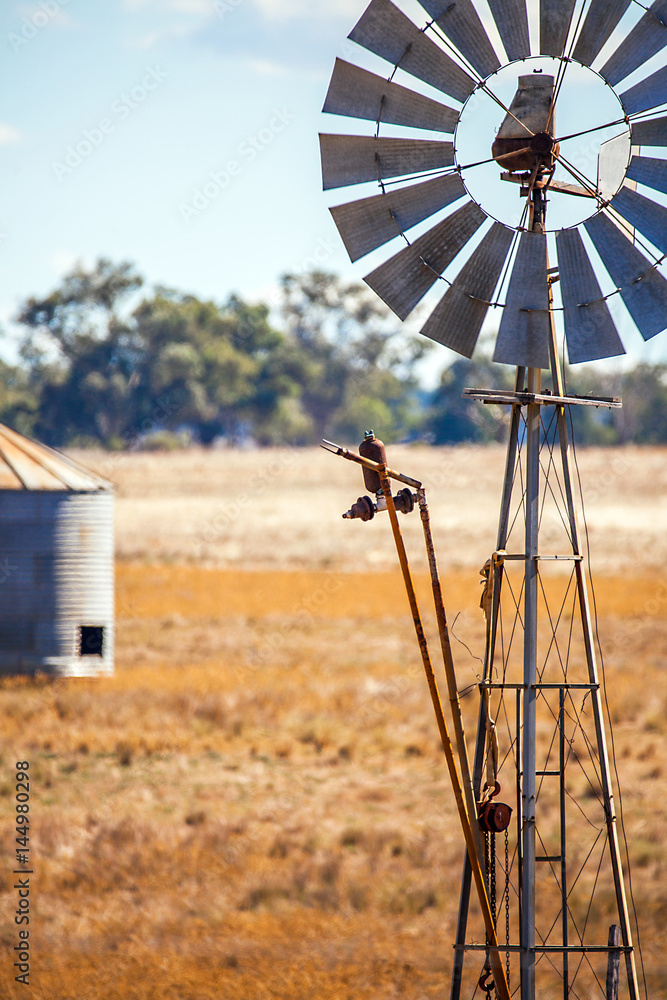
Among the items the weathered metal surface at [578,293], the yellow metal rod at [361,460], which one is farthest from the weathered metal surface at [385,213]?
the yellow metal rod at [361,460]

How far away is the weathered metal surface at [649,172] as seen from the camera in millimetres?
5262

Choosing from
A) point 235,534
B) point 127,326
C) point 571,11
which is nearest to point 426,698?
point 571,11

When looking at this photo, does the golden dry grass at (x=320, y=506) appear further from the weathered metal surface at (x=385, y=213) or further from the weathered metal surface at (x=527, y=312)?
the weathered metal surface at (x=527, y=312)

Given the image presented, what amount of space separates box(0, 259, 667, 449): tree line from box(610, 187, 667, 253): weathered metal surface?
53.9 m

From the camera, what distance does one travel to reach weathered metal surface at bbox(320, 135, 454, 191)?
536 cm

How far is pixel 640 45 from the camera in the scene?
517 centimetres

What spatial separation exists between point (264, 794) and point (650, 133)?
12184 millimetres

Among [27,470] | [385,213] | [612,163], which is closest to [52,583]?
[27,470]

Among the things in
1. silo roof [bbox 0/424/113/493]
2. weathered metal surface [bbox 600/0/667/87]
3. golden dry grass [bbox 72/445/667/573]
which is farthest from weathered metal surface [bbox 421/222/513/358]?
golden dry grass [bbox 72/445/667/573]

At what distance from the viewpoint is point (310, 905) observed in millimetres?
12164

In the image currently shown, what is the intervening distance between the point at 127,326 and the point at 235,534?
103 ft

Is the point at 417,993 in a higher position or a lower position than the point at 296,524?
lower

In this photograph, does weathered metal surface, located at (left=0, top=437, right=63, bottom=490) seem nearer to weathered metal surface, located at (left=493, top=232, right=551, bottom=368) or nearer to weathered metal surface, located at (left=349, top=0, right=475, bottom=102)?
weathered metal surface, located at (left=349, top=0, right=475, bottom=102)

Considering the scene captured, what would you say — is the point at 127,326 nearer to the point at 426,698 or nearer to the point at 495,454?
the point at 495,454
